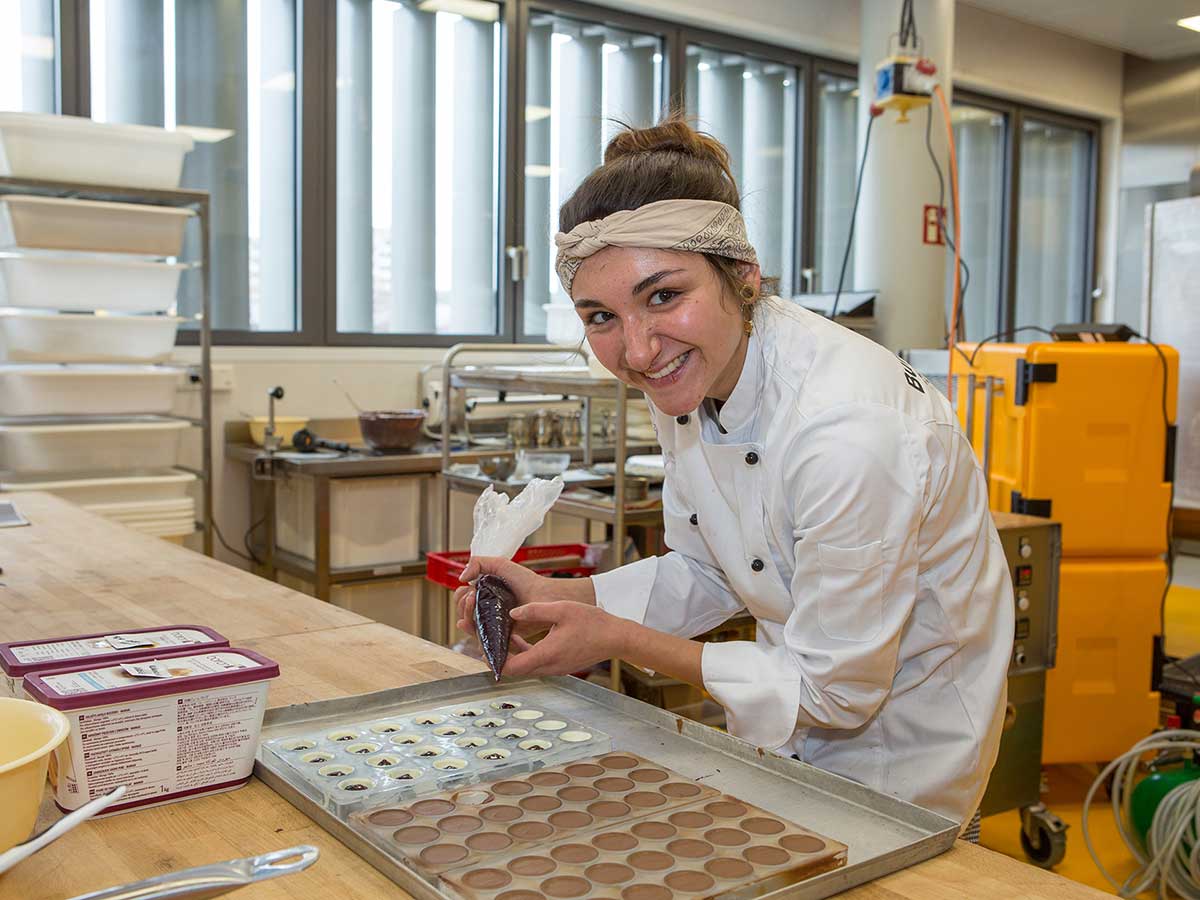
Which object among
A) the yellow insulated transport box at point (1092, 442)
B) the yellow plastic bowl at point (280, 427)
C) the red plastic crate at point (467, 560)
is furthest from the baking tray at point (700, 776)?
the yellow plastic bowl at point (280, 427)

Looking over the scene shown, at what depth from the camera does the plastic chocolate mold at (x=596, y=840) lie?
79cm

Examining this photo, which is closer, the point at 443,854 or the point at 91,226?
the point at 443,854

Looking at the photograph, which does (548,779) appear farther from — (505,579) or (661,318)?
(661,318)

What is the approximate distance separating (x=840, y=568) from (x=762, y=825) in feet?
1.04

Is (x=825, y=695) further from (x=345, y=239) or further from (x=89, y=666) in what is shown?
(x=345, y=239)

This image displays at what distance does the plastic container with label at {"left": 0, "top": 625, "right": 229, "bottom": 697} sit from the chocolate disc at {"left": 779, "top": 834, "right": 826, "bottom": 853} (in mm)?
582

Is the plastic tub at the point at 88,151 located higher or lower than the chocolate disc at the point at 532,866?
higher

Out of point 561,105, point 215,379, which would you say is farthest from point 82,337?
point 561,105

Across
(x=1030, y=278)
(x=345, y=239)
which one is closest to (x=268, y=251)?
(x=345, y=239)

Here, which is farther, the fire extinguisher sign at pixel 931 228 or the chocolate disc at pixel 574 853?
the fire extinguisher sign at pixel 931 228

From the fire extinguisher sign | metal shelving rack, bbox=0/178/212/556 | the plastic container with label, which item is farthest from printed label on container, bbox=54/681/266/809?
the fire extinguisher sign

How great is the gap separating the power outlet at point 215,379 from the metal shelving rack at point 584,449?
3.38 feet

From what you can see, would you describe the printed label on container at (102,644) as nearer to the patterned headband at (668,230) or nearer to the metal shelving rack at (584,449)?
the patterned headband at (668,230)

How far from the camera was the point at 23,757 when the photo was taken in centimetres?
82
